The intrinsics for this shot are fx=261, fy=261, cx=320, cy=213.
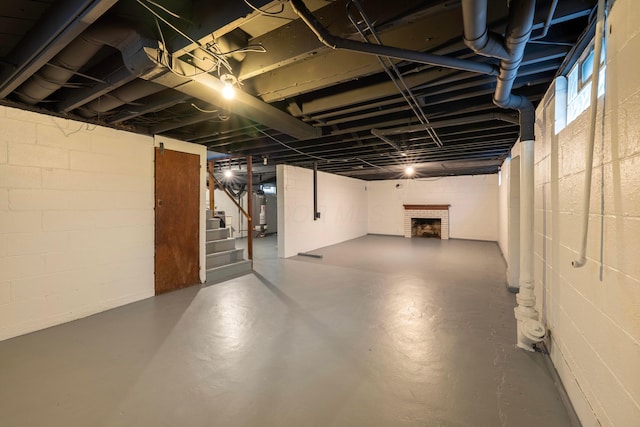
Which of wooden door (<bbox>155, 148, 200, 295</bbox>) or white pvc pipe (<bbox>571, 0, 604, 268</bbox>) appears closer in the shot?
white pvc pipe (<bbox>571, 0, 604, 268</bbox>)

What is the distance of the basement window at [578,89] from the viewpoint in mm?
1313

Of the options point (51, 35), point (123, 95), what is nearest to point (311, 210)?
point (123, 95)

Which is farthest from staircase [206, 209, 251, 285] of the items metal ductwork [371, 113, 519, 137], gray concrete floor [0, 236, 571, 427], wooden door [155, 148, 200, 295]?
metal ductwork [371, 113, 519, 137]

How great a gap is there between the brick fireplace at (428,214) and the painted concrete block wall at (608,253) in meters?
6.57

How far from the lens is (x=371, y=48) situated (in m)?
1.40

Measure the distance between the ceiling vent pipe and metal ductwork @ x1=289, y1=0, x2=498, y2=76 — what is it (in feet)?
3.13

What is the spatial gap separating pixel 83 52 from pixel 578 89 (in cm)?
296

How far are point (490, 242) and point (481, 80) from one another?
6.55 metres

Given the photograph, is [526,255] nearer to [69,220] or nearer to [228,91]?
[228,91]

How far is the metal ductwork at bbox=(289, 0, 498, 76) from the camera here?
121 centimetres

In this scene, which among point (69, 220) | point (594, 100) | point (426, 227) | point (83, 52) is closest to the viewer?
point (594, 100)

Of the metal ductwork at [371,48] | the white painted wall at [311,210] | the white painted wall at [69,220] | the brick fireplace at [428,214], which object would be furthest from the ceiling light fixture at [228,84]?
the brick fireplace at [428,214]

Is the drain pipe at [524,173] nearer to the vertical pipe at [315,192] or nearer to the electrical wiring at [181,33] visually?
the electrical wiring at [181,33]

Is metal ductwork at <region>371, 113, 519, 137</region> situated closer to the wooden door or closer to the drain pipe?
the drain pipe
